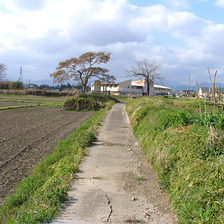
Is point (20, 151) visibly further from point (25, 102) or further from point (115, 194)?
point (25, 102)

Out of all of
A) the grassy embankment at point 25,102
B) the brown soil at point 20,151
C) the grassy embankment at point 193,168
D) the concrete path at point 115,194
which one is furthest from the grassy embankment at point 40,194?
the grassy embankment at point 25,102

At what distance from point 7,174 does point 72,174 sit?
2.52m

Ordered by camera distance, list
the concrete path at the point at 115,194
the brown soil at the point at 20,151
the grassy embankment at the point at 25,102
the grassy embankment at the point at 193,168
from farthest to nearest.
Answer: the grassy embankment at the point at 25,102, the brown soil at the point at 20,151, the concrete path at the point at 115,194, the grassy embankment at the point at 193,168

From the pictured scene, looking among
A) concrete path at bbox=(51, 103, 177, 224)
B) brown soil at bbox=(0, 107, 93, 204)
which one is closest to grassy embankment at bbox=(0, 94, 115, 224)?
concrete path at bbox=(51, 103, 177, 224)

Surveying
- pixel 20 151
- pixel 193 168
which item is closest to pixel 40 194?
pixel 193 168

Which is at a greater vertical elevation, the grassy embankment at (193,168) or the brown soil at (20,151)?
the grassy embankment at (193,168)

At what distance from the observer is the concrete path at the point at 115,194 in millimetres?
3602

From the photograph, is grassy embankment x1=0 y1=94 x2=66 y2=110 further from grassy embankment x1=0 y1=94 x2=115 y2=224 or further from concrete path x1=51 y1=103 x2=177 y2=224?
concrete path x1=51 y1=103 x2=177 y2=224

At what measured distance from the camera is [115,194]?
14.5 feet

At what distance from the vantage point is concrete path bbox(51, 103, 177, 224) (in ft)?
11.8

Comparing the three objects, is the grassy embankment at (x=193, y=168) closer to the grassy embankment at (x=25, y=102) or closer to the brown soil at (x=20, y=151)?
the brown soil at (x=20, y=151)

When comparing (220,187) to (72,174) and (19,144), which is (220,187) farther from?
(19,144)

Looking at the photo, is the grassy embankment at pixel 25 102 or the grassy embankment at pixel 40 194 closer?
the grassy embankment at pixel 40 194

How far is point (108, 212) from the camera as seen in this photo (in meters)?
3.73
